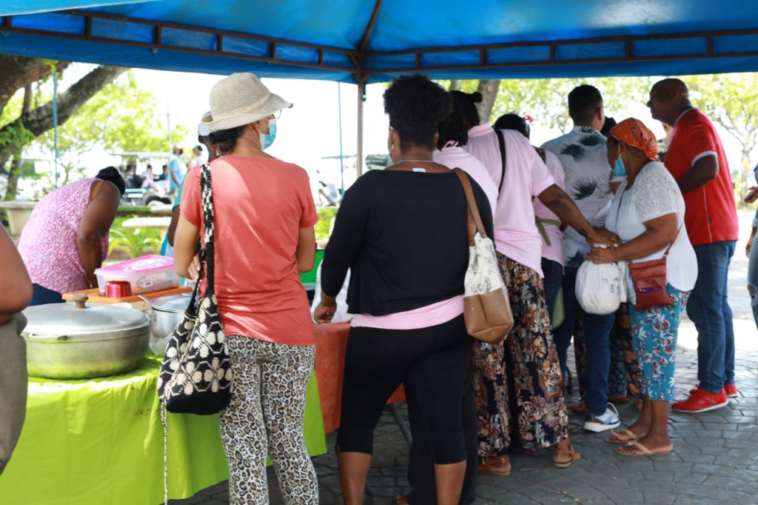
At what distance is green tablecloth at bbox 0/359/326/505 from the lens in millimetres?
2521

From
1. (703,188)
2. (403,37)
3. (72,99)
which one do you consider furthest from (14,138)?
(703,188)

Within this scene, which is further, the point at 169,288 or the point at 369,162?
the point at 369,162

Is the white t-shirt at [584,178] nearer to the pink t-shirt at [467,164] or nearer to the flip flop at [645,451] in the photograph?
the flip flop at [645,451]

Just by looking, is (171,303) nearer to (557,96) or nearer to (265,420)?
(265,420)

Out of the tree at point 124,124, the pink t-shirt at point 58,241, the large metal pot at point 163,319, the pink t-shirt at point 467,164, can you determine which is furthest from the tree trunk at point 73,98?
the tree at point 124,124

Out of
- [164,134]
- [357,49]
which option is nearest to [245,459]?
[357,49]

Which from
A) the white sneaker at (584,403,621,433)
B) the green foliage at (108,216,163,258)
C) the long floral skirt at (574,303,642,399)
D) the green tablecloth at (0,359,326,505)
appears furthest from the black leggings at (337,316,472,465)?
the green foliage at (108,216,163,258)

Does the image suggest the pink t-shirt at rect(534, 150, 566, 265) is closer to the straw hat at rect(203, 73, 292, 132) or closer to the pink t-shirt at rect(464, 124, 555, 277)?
the pink t-shirt at rect(464, 124, 555, 277)

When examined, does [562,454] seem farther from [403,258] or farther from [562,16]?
[562,16]

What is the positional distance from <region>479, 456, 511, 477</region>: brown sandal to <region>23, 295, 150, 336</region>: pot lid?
6.83 ft

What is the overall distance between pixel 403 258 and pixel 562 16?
3.04 m

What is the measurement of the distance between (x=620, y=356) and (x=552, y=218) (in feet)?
4.87

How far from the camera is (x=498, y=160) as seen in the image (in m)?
3.92

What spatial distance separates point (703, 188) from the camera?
5105mm
